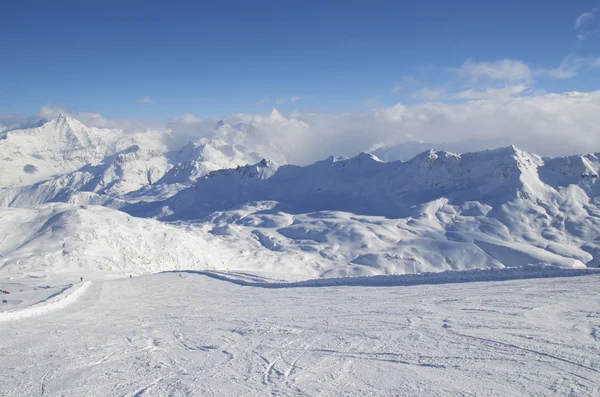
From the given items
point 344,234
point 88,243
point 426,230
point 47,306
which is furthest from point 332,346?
point 426,230

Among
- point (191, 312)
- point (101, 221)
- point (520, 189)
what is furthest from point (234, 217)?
point (191, 312)

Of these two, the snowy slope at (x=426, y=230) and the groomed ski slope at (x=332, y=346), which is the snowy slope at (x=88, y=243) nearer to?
the snowy slope at (x=426, y=230)

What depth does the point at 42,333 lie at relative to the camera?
1761 cm

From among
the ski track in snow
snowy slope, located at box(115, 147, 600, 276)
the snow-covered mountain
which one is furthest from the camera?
snowy slope, located at box(115, 147, 600, 276)

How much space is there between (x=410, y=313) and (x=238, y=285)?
19081 mm

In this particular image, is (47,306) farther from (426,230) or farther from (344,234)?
(426,230)

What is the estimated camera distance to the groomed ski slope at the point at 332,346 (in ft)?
33.9

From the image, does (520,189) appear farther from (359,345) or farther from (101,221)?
(359,345)

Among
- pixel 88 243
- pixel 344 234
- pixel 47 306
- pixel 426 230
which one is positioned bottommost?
pixel 426 230

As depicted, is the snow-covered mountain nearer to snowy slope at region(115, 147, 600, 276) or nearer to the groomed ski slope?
snowy slope at region(115, 147, 600, 276)

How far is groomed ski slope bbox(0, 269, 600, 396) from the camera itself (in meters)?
10.3

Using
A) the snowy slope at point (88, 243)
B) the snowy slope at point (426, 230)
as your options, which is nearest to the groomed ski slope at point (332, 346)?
the snowy slope at point (88, 243)

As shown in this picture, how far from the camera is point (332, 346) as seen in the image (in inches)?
532

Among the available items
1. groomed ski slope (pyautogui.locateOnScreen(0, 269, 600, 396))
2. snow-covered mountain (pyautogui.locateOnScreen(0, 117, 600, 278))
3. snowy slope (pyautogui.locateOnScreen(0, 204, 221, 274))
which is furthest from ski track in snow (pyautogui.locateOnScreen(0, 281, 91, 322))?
snow-covered mountain (pyautogui.locateOnScreen(0, 117, 600, 278))
